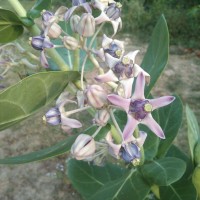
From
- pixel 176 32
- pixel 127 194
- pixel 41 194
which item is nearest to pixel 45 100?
pixel 127 194

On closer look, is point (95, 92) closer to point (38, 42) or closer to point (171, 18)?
point (38, 42)

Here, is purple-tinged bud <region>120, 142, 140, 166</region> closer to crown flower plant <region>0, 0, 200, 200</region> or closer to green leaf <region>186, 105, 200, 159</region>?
crown flower plant <region>0, 0, 200, 200</region>

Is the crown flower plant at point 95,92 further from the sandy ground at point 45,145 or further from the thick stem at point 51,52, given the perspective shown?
the sandy ground at point 45,145

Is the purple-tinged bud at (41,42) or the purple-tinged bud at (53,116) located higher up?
the purple-tinged bud at (41,42)

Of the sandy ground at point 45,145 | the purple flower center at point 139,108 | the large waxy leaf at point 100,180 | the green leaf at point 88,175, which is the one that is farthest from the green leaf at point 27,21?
the sandy ground at point 45,145

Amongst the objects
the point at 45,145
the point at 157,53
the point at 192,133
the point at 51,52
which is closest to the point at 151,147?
the point at 192,133

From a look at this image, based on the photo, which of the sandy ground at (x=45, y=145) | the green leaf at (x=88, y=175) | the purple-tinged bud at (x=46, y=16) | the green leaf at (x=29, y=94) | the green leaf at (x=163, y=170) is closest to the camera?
the green leaf at (x=29, y=94)

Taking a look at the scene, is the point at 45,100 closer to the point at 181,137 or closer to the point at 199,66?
the point at 181,137

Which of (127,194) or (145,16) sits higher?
(127,194)
